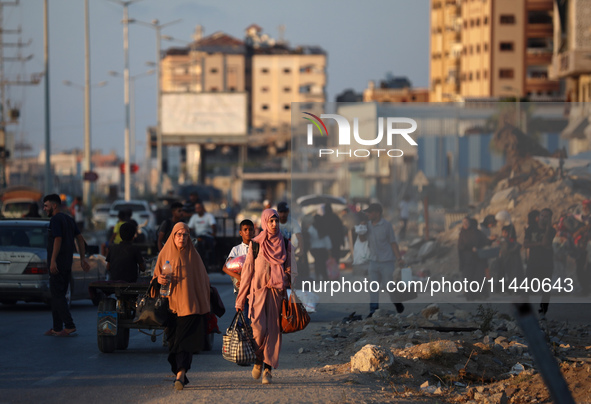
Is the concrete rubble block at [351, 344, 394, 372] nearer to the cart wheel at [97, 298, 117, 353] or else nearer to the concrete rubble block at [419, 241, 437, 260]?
the cart wheel at [97, 298, 117, 353]

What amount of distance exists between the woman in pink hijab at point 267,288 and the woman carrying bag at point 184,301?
0.41 metres

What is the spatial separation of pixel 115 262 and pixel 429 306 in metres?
4.96

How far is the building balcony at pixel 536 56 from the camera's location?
86875 mm

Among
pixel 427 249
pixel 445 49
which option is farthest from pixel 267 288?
pixel 445 49

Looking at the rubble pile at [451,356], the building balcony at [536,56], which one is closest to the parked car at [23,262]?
the rubble pile at [451,356]

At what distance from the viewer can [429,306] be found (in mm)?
13805

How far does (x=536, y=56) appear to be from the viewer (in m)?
86.9

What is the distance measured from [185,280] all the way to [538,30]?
274ft

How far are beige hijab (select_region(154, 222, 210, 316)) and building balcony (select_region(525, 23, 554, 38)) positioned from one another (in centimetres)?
8324

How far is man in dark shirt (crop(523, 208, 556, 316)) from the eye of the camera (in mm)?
14039

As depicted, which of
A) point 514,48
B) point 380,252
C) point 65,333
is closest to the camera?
point 65,333

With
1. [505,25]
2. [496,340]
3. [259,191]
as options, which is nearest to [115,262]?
[496,340]

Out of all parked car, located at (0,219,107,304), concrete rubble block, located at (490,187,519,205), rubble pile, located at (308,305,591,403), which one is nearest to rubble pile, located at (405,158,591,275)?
concrete rubble block, located at (490,187,519,205)

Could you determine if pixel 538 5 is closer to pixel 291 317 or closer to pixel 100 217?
pixel 100 217
